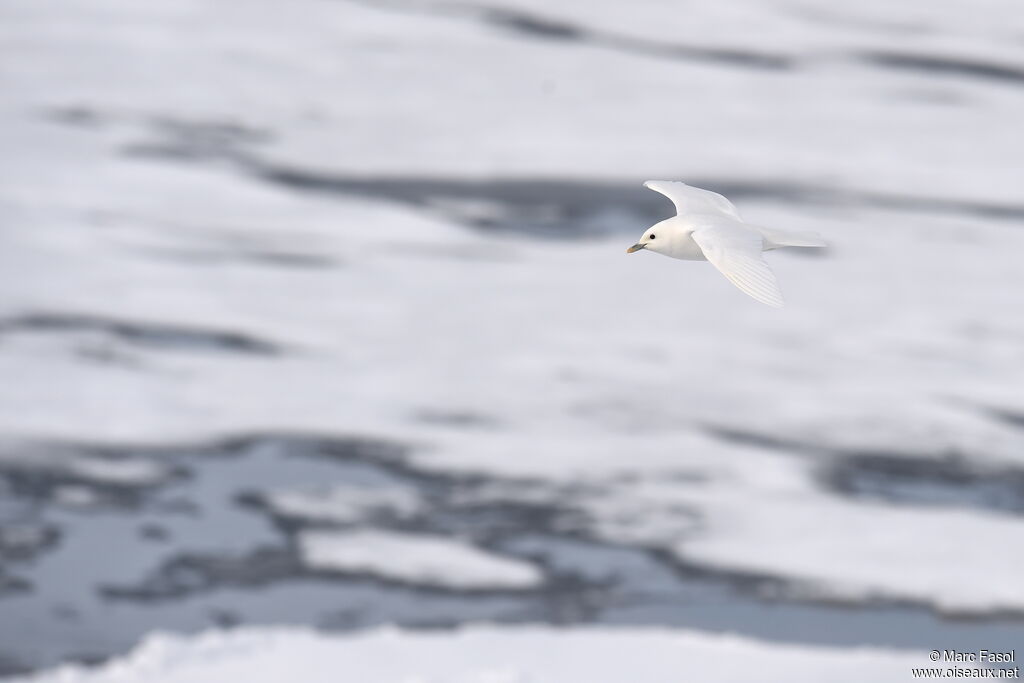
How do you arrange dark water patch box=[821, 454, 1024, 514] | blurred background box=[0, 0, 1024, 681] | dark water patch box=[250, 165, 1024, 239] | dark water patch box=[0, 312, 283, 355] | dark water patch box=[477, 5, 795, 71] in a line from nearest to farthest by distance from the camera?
blurred background box=[0, 0, 1024, 681]
dark water patch box=[821, 454, 1024, 514]
dark water patch box=[0, 312, 283, 355]
dark water patch box=[250, 165, 1024, 239]
dark water patch box=[477, 5, 795, 71]

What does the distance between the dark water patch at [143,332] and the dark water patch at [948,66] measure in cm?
863

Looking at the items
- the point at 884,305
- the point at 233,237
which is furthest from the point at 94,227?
the point at 884,305

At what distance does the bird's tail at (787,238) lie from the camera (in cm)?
375

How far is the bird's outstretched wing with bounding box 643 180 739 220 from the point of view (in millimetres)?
4172

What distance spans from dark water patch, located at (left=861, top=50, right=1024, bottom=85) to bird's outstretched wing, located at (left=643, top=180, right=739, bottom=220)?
1251 cm

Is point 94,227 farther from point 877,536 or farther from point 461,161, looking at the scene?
point 877,536

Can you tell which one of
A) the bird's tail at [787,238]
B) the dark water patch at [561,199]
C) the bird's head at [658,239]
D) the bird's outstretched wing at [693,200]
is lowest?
the dark water patch at [561,199]

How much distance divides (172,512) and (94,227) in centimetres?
456

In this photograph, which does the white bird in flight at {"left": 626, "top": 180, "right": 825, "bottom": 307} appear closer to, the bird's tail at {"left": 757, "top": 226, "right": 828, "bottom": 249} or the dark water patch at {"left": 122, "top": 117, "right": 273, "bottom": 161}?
the bird's tail at {"left": 757, "top": 226, "right": 828, "bottom": 249}

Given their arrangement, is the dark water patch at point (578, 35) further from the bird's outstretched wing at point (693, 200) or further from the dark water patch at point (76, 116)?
the bird's outstretched wing at point (693, 200)

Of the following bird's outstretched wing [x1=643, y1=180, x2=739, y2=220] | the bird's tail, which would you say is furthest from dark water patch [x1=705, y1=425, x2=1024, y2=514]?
the bird's tail

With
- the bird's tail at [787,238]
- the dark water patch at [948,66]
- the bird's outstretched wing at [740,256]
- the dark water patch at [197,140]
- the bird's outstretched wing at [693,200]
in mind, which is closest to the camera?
the bird's outstretched wing at [740,256]

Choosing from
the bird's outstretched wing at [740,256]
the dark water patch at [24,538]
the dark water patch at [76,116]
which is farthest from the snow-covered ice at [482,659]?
the dark water patch at [76,116]

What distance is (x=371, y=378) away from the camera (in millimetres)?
10203
